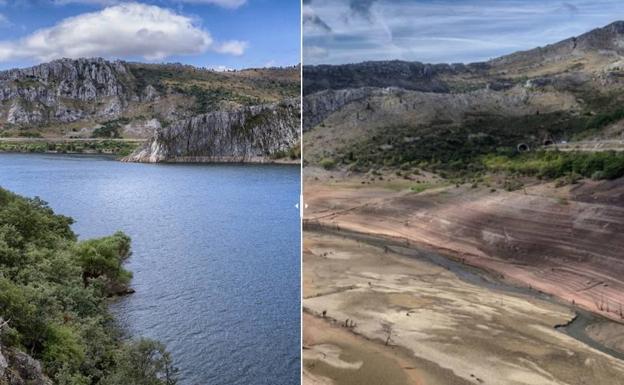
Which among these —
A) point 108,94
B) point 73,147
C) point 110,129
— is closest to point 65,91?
point 108,94

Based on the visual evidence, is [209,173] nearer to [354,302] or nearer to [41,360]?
[41,360]

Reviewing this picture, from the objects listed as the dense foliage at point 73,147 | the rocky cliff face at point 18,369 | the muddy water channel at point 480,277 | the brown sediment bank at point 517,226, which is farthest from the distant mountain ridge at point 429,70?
the dense foliage at point 73,147

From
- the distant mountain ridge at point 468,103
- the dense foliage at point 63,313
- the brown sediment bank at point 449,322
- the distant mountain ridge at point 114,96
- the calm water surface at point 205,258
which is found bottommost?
the calm water surface at point 205,258

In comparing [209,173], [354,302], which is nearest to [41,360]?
[354,302]

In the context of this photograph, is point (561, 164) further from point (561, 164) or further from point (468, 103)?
point (468, 103)

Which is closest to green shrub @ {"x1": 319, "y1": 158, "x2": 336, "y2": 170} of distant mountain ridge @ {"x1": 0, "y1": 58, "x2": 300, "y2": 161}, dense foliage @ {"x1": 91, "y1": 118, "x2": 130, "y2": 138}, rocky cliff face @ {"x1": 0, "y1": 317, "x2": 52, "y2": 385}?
rocky cliff face @ {"x1": 0, "y1": 317, "x2": 52, "y2": 385}

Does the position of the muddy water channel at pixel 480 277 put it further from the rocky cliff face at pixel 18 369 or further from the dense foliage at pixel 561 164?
the rocky cliff face at pixel 18 369
